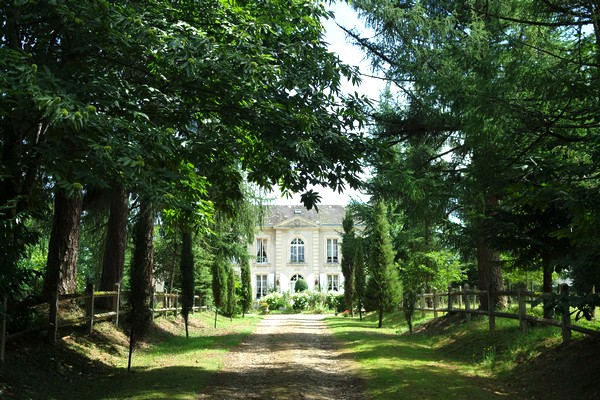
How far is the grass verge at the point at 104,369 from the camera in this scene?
27.9 ft

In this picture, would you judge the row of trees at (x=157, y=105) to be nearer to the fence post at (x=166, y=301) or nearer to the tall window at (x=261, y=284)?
the fence post at (x=166, y=301)

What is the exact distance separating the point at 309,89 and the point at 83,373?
254 inches

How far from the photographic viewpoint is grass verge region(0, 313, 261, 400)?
335 inches

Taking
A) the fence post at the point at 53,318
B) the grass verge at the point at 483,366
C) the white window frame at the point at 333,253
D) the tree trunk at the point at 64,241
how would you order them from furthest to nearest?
the white window frame at the point at 333,253 < the tree trunk at the point at 64,241 < the fence post at the point at 53,318 < the grass verge at the point at 483,366

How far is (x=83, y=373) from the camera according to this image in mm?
10570

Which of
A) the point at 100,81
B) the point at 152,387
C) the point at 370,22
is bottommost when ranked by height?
the point at 152,387

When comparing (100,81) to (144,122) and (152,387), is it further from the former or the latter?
(152,387)

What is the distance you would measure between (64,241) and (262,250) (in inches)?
1820

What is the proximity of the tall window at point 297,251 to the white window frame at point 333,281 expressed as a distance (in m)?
3.25

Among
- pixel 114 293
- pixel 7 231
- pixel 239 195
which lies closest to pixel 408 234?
pixel 114 293

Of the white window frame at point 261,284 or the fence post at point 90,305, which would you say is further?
the white window frame at point 261,284

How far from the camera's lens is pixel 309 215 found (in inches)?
2426

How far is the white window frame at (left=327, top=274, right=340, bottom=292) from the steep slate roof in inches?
202

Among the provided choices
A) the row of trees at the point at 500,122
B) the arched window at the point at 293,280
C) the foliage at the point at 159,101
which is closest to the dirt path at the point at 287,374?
the foliage at the point at 159,101
